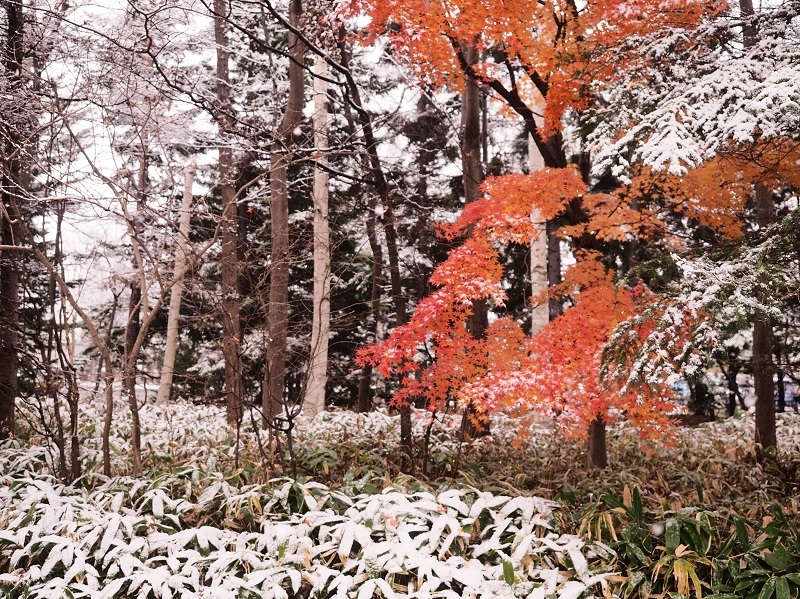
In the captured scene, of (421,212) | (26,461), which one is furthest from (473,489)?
(421,212)

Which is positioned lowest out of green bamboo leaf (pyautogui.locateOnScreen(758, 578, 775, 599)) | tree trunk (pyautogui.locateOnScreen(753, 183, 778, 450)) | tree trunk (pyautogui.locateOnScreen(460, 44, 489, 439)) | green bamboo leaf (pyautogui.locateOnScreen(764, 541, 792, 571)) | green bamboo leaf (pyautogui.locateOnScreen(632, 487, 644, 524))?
green bamboo leaf (pyautogui.locateOnScreen(758, 578, 775, 599))

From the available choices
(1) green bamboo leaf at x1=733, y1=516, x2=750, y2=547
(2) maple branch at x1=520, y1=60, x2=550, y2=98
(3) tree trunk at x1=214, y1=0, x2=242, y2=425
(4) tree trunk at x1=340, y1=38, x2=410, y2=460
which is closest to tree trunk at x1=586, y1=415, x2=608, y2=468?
(4) tree trunk at x1=340, y1=38, x2=410, y2=460

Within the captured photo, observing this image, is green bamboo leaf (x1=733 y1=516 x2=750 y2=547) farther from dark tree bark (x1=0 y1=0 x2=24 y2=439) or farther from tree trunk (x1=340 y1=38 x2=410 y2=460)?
dark tree bark (x1=0 y1=0 x2=24 y2=439)

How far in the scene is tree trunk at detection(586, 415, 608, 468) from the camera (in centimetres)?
725

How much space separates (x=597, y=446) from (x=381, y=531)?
3.56 meters

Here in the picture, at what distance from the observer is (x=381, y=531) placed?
4.88 meters

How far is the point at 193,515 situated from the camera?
17.6 ft

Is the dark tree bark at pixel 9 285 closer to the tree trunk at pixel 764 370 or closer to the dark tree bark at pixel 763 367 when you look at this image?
the dark tree bark at pixel 763 367

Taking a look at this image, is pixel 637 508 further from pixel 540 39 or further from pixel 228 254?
pixel 228 254

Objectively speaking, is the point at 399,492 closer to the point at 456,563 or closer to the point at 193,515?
the point at 456,563

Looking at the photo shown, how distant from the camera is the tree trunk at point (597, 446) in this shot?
23.8 feet

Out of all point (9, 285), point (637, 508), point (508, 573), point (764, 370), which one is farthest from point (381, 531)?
point (764, 370)

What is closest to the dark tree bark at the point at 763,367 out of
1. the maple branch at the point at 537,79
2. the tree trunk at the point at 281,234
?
the maple branch at the point at 537,79

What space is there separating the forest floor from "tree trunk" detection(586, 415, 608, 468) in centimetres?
35
